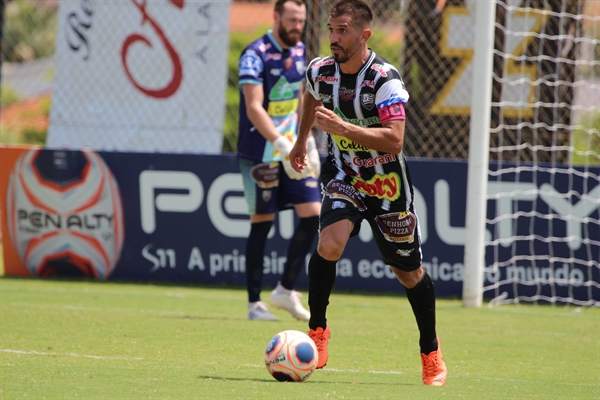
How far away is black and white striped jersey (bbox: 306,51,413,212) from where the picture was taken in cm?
476

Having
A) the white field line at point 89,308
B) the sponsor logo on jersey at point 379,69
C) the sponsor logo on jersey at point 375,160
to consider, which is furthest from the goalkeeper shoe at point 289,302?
the sponsor logo on jersey at point 379,69

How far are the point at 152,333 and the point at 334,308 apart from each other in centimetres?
226

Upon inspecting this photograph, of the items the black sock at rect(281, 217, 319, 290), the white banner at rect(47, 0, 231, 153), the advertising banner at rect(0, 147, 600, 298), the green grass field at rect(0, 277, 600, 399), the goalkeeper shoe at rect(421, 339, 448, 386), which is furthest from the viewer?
the white banner at rect(47, 0, 231, 153)

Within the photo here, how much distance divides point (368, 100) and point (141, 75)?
7092mm

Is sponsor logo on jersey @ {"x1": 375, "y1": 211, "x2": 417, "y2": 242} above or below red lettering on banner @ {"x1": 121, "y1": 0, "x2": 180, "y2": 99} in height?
below

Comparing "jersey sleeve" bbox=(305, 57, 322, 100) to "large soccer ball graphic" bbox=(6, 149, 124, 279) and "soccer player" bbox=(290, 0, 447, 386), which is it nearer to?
"soccer player" bbox=(290, 0, 447, 386)

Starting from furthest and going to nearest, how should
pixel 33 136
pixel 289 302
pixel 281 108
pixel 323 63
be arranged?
pixel 33 136
pixel 281 108
pixel 289 302
pixel 323 63

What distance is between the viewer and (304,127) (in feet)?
17.5

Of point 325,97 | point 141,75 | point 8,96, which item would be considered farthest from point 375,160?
point 8,96

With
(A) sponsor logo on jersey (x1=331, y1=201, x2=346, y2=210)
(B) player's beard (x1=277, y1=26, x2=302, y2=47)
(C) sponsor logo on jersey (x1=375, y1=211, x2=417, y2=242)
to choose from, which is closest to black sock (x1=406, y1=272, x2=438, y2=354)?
(C) sponsor logo on jersey (x1=375, y1=211, x2=417, y2=242)

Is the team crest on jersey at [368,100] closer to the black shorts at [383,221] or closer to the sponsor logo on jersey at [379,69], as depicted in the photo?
the sponsor logo on jersey at [379,69]

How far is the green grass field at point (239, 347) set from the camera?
4.42 metres

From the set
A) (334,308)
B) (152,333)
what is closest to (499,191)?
(334,308)

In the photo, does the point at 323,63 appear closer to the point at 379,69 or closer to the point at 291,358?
the point at 379,69
